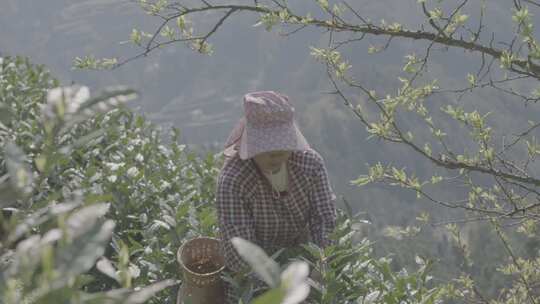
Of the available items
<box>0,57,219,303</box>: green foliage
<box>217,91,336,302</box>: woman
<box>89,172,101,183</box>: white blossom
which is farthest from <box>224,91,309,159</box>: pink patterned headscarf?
<box>89,172,101,183</box>: white blossom

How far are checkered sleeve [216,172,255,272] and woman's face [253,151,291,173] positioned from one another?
14 cm

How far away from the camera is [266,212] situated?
3.00 metres

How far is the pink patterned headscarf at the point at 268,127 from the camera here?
107 inches

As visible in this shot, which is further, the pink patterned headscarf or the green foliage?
the pink patterned headscarf

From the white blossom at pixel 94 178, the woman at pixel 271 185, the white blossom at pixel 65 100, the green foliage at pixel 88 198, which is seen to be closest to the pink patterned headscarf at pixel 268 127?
the woman at pixel 271 185

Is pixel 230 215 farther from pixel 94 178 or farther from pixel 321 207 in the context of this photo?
pixel 94 178

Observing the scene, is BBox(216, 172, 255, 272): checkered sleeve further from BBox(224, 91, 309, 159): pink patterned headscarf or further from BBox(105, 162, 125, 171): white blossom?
BBox(105, 162, 125, 171): white blossom

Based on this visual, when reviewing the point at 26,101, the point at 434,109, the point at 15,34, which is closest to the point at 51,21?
the point at 15,34

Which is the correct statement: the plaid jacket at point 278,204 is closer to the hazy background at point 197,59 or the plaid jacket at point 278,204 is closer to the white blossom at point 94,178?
the white blossom at point 94,178

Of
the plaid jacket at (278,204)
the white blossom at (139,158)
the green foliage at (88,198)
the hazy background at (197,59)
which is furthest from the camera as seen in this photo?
the hazy background at (197,59)

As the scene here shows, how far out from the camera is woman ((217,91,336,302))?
2.76 metres

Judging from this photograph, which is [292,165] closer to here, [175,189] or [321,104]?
[175,189]

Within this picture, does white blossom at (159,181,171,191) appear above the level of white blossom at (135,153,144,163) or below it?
above

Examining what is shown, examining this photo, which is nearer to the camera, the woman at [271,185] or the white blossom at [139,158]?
the woman at [271,185]
